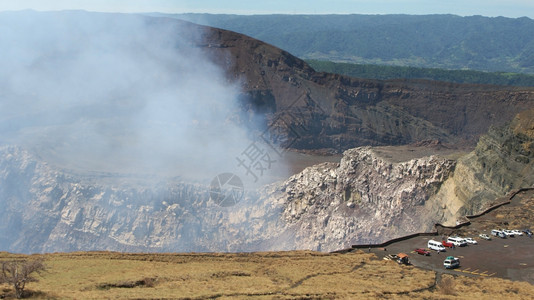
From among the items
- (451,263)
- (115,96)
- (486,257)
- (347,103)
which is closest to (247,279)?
(451,263)

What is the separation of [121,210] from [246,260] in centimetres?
3728

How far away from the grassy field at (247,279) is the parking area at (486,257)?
152cm

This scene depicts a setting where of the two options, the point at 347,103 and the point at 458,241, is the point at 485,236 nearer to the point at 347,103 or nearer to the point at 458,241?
the point at 458,241

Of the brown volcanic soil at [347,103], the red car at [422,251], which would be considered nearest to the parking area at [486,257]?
the red car at [422,251]

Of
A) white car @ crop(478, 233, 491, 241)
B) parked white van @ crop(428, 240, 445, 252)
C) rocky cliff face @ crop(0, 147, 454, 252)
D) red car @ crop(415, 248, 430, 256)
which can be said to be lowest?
rocky cliff face @ crop(0, 147, 454, 252)

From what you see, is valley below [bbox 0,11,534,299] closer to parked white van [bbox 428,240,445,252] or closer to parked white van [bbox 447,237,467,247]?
parked white van [bbox 428,240,445,252]

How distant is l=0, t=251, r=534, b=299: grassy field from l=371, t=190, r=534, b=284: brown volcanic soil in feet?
5.27

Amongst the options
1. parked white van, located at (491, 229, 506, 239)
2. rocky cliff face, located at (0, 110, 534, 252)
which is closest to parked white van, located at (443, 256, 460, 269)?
parked white van, located at (491, 229, 506, 239)

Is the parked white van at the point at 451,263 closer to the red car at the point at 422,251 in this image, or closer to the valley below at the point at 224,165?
the valley below at the point at 224,165

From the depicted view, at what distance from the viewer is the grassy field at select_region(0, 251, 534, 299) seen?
22.4 m

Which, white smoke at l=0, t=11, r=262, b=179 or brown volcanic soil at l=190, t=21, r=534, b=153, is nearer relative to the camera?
white smoke at l=0, t=11, r=262, b=179

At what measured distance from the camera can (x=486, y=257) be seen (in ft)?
98.3

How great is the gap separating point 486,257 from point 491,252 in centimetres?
115

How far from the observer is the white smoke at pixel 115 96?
75438 millimetres
